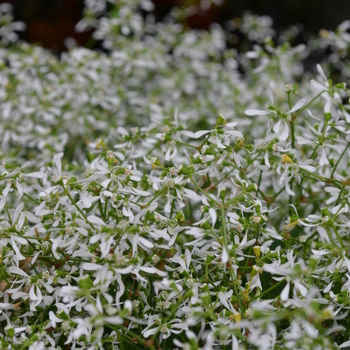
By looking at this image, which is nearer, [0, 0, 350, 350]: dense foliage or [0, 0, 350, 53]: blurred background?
[0, 0, 350, 350]: dense foliage

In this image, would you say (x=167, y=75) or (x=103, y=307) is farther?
(x=167, y=75)

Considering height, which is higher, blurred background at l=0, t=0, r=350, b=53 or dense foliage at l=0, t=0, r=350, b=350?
dense foliage at l=0, t=0, r=350, b=350

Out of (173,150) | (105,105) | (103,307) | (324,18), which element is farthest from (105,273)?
(324,18)

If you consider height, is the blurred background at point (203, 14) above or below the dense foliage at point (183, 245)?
below

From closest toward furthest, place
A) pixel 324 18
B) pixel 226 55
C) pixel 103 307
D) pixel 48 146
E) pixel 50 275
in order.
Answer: pixel 103 307
pixel 50 275
pixel 48 146
pixel 226 55
pixel 324 18

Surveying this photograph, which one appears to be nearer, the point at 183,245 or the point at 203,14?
the point at 183,245

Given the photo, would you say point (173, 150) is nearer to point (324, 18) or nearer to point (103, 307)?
point (103, 307)

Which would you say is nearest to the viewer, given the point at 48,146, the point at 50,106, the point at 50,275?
the point at 50,275

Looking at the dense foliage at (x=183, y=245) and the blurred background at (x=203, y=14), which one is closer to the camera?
the dense foliage at (x=183, y=245)
